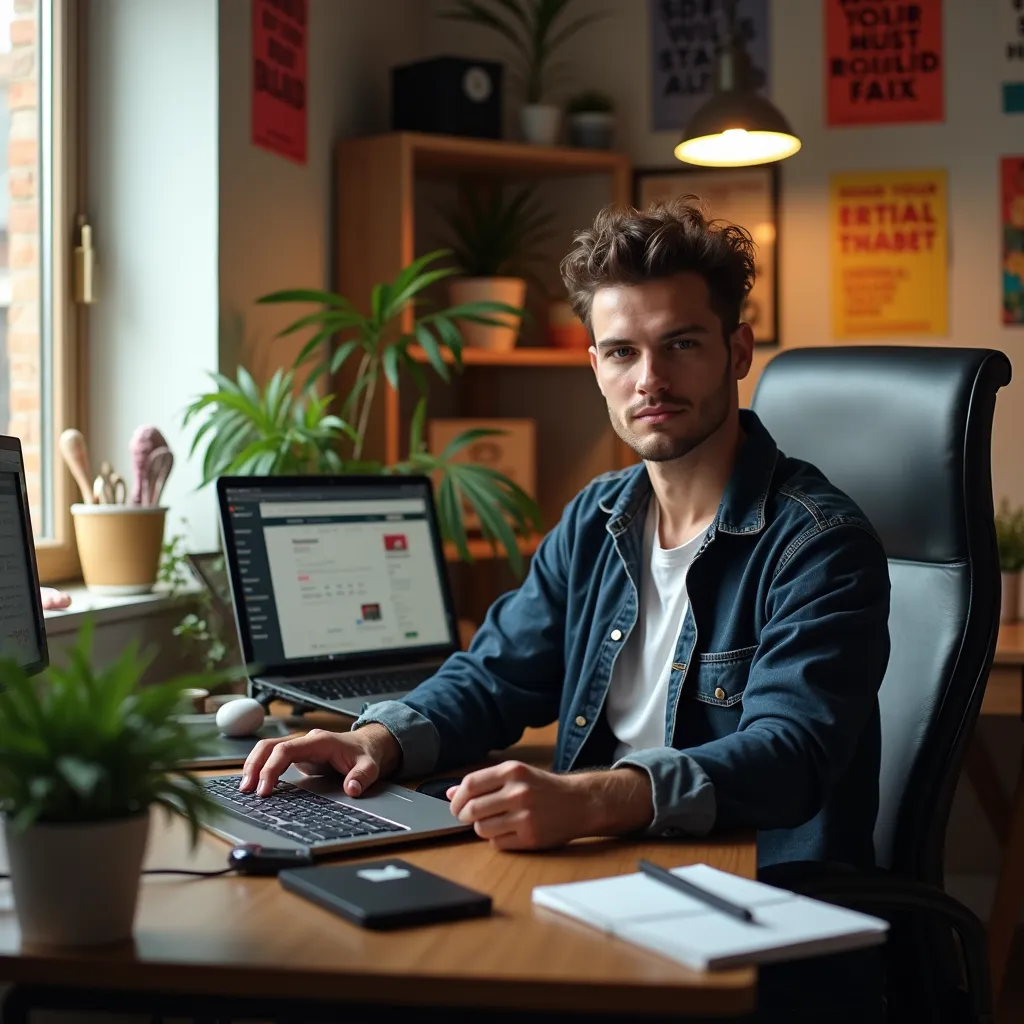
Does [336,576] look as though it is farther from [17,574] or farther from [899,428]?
[899,428]

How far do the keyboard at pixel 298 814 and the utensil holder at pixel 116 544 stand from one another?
34.5 inches

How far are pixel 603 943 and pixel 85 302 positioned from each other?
6.21 ft

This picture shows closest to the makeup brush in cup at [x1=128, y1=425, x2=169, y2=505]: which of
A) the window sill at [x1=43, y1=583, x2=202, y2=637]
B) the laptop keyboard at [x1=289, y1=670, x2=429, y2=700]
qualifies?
the window sill at [x1=43, y1=583, x2=202, y2=637]

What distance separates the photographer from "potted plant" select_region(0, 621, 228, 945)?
90 centimetres

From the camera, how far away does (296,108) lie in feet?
9.47

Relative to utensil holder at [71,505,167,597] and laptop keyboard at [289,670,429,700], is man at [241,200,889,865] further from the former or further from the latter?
utensil holder at [71,505,167,597]

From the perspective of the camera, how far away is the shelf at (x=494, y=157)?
3.19 meters

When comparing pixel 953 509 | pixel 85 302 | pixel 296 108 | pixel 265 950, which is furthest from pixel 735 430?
pixel 296 108

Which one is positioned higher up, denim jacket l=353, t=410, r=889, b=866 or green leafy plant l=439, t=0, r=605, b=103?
green leafy plant l=439, t=0, r=605, b=103

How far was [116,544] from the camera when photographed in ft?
7.27

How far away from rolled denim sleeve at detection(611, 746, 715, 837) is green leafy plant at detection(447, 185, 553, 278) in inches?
91.9

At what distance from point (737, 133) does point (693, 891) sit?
2.44 m

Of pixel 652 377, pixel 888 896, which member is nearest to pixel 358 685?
pixel 652 377

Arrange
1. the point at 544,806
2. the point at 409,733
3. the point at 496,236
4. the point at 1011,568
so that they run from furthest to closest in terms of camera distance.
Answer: the point at 496,236 < the point at 1011,568 < the point at 409,733 < the point at 544,806
